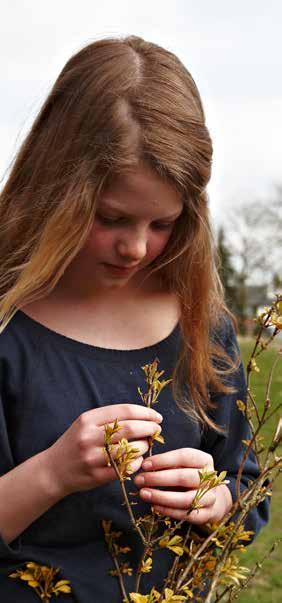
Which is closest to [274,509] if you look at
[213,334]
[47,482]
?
[213,334]

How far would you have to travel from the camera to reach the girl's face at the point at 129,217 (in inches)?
57.9

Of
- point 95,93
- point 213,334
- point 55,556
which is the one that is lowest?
point 55,556

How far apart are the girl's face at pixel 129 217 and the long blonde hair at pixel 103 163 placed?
23 millimetres

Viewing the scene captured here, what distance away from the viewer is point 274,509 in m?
5.86

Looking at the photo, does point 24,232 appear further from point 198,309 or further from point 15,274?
point 198,309

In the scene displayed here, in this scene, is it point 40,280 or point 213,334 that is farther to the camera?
point 213,334

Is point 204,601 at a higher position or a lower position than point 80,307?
lower

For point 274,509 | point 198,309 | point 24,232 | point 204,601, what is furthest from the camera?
point 274,509

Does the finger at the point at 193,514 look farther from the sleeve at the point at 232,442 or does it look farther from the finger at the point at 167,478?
the sleeve at the point at 232,442

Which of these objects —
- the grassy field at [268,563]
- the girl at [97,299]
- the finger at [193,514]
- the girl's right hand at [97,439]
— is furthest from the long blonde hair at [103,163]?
the grassy field at [268,563]

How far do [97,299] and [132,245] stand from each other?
0.28 m

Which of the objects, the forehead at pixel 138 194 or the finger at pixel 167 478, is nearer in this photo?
the finger at pixel 167 478

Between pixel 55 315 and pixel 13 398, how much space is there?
21 cm

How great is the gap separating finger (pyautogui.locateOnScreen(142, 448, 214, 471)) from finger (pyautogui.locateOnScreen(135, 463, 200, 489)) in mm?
11
